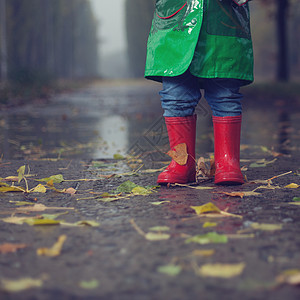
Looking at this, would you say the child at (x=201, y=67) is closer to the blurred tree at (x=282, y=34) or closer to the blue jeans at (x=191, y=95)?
the blue jeans at (x=191, y=95)

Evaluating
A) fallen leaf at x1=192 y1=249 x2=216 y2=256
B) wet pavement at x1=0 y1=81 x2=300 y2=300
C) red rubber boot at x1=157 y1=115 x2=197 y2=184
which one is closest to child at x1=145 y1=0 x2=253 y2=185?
red rubber boot at x1=157 y1=115 x2=197 y2=184

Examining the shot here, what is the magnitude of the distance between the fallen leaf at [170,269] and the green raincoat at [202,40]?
4.54ft

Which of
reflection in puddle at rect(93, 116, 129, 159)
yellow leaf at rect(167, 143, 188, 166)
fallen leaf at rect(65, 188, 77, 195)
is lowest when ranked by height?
reflection in puddle at rect(93, 116, 129, 159)

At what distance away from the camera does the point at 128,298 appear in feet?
4.49

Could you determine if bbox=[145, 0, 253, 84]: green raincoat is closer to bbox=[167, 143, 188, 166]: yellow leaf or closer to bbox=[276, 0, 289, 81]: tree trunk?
bbox=[167, 143, 188, 166]: yellow leaf

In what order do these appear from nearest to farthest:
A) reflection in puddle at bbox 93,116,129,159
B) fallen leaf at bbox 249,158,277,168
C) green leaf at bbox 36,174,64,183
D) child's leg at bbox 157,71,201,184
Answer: child's leg at bbox 157,71,201,184 → green leaf at bbox 36,174,64,183 → fallen leaf at bbox 249,158,277,168 → reflection in puddle at bbox 93,116,129,159

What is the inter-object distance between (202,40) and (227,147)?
602mm

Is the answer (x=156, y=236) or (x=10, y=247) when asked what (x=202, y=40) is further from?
(x=10, y=247)

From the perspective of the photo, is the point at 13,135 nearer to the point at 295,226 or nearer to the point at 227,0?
the point at 227,0

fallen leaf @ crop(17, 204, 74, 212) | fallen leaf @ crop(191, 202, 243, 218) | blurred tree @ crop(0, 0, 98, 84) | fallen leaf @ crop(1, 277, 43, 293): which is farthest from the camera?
blurred tree @ crop(0, 0, 98, 84)

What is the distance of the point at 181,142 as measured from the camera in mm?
2943

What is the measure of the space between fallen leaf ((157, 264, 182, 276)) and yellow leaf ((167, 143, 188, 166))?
53.6 inches

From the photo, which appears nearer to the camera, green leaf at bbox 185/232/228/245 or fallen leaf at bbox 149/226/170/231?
green leaf at bbox 185/232/228/245

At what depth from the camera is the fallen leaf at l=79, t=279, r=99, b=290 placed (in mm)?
1436
